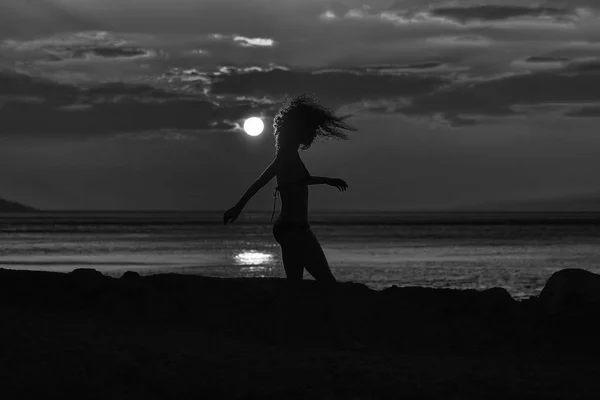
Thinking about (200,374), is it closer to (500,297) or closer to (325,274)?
(325,274)

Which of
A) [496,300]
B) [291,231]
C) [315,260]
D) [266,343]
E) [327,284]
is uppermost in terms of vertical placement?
[291,231]

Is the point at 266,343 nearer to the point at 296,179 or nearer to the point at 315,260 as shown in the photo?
the point at 315,260

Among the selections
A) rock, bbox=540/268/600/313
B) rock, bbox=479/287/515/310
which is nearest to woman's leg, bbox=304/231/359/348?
rock, bbox=479/287/515/310

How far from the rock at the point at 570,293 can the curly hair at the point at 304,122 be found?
315 centimetres

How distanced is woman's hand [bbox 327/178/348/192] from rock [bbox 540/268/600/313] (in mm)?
3070

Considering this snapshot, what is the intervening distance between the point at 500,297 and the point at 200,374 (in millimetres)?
4044

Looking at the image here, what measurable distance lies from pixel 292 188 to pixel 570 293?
11.8 ft

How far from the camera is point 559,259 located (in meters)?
31.7

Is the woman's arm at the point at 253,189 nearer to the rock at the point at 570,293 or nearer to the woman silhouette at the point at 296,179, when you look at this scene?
the woman silhouette at the point at 296,179

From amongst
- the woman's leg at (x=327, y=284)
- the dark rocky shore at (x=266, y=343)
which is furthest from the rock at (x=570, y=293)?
the woman's leg at (x=327, y=284)

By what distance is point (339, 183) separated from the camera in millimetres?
7211

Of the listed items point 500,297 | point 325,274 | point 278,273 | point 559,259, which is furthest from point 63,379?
point 559,259

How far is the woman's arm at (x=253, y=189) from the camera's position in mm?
7160

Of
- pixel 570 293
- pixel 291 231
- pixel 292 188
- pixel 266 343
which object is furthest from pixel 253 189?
pixel 570 293
